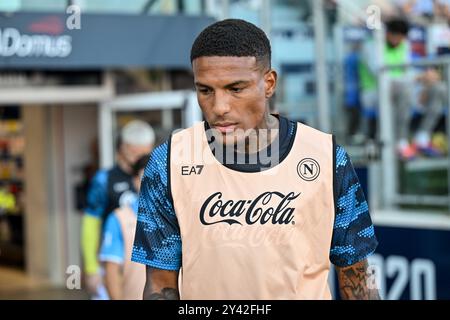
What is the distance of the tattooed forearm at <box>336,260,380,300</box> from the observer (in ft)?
7.70

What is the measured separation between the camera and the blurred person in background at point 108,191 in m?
5.33

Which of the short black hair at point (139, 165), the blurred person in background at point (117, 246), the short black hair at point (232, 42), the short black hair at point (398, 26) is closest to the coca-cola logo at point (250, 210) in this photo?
the short black hair at point (232, 42)

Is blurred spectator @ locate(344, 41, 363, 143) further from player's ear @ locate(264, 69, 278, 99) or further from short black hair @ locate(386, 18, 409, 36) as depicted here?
player's ear @ locate(264, 69, 278, 99)

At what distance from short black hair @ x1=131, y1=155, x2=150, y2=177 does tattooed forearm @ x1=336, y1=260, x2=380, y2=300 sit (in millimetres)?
2924

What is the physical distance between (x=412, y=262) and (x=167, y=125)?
2.51 metres

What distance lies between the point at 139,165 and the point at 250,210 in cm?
302

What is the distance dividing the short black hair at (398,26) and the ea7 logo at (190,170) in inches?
208

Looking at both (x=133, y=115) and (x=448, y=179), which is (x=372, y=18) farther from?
(x=133, y=115)

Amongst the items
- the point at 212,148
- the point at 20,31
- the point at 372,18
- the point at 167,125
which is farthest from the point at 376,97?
the point at 212,148

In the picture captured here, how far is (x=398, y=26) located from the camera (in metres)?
7.40

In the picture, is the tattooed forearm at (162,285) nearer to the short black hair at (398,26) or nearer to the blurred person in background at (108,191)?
the blurred person in background at (108,191)
